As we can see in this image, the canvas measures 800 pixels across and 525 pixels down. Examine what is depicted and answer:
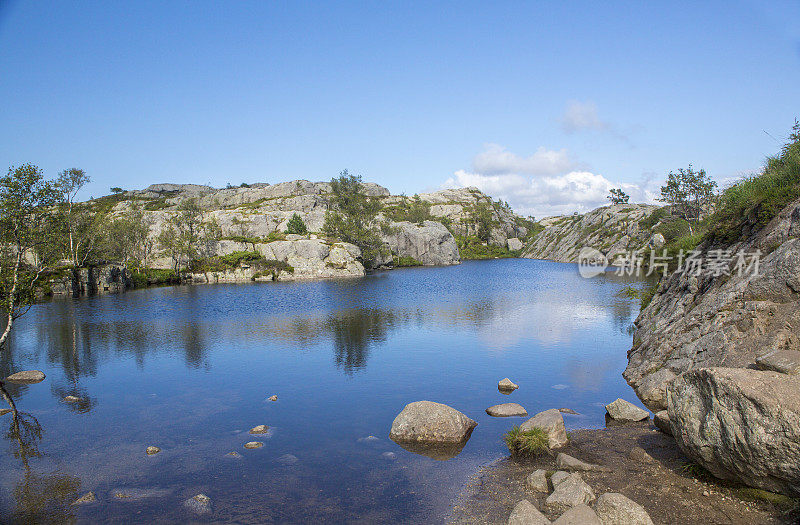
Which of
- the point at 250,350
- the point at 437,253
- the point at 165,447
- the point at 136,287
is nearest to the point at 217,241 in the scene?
the point at 136,287

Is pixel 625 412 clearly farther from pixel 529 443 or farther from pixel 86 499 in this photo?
pixel 86 499

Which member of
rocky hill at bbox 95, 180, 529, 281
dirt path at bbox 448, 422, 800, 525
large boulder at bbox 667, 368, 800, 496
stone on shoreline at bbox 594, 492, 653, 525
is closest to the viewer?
large boulder at bbox 667, 368, 800, 496

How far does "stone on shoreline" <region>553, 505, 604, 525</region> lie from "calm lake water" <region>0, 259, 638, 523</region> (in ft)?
12.2

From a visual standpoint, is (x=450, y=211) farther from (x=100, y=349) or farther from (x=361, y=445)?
(x=361, y=445)

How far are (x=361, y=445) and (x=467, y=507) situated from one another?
19.8ft

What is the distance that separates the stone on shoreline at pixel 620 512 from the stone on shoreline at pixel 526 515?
4.53 feet

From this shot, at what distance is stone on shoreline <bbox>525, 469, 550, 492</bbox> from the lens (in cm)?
1396

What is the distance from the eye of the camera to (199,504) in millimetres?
14367

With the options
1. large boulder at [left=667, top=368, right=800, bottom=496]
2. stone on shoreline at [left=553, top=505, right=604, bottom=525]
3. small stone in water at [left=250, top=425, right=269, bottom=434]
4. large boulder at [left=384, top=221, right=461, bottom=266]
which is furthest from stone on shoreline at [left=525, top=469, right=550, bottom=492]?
large boulder at [left=384, top=221, right=461, bottom=266]

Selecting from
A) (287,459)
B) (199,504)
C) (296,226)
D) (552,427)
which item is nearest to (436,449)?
(552,427)

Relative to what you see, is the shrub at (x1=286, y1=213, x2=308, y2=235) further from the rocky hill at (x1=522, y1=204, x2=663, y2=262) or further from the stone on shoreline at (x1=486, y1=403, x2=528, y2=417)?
the stone on shoreline at (x1=486, y1=403, x2=528, y2=417)

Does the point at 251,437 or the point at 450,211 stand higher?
the point at 450,211

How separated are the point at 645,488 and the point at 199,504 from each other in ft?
42.7

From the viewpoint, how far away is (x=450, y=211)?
642ft
